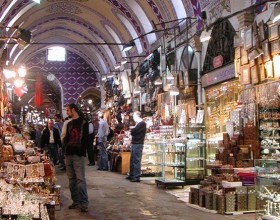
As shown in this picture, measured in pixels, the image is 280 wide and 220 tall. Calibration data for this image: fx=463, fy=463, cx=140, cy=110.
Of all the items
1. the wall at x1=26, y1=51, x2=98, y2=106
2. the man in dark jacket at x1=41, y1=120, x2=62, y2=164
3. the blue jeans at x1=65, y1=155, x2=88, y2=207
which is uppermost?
the wall at x1=26, y1=51, x2=98, y2=106

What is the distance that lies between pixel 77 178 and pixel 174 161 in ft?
10.3

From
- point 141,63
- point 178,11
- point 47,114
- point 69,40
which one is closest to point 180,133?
point 178,11

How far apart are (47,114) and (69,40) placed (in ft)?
27.8

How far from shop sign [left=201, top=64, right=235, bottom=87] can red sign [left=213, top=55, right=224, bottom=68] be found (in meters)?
0.11

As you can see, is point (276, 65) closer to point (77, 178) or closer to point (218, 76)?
point (218, 76)

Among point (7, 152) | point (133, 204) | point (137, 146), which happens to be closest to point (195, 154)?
point (137, 146)

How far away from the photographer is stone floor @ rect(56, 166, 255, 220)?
598cm

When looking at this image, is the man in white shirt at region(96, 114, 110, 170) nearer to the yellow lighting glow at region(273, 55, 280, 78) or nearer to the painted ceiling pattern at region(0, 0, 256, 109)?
the painted ceiling pattern at region(0, 0, 256, 109)

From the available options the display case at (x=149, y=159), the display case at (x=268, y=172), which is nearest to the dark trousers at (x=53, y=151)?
the display case at (x=149, y=159)

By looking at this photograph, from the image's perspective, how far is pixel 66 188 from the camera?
28.7 feet

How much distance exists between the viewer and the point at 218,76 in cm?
1030

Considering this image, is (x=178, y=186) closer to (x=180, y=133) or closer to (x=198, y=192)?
(x=180, y=133)

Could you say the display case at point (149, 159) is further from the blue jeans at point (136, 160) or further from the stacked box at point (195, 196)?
the stacked box at point (195, 196)

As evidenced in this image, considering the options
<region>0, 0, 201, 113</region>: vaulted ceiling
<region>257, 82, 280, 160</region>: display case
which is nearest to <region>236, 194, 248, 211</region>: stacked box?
<region>257, 82, 280, 160</region>: display case
